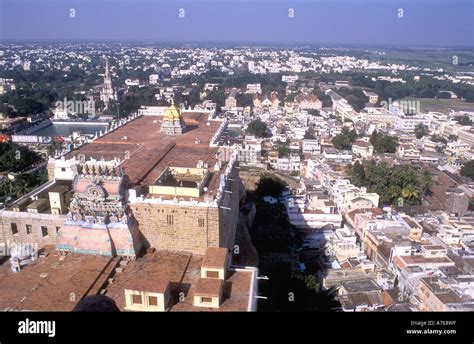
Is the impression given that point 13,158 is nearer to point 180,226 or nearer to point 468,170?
point 180,226

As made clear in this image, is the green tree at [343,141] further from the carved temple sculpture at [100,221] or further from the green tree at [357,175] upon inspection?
the carved temple sculpture at [100,221]

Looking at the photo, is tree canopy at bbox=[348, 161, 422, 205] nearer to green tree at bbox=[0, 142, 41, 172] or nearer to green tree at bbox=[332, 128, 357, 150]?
green tree at bbox=[332, 128, 357, 150]

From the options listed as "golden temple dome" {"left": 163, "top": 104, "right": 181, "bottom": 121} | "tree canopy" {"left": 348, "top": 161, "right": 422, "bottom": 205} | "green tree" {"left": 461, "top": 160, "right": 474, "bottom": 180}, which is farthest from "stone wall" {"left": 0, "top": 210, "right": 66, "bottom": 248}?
"green tree" {"left": 461, "top": 160, "right": 474, "bottom": 180}

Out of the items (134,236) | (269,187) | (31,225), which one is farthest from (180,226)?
(269,187)

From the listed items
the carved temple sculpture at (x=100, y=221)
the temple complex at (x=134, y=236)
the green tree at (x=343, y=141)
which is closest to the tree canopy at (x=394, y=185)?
the green tree at (x=343, y=141)

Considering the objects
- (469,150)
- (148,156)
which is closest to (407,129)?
(469,150)

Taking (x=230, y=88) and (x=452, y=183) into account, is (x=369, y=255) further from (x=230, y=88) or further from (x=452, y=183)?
(x=230, y=88)
